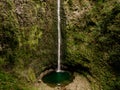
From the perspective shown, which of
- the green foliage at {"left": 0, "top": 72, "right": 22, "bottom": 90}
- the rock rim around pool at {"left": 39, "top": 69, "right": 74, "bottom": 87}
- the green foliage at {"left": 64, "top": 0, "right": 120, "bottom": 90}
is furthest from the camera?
the rock rim around pool at {"left": 39, "top": 69, "right": 74, "bottom": 87}

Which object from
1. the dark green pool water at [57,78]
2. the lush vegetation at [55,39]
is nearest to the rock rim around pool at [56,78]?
the dark green pool water at [57,78]

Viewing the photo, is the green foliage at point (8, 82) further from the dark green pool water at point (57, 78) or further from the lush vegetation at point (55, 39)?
the dark green pool water at point (57, 78)

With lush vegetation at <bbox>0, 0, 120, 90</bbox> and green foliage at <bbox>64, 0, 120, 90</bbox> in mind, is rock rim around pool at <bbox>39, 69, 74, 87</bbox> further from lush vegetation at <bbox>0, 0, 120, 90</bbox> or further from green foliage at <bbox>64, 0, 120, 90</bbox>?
green foliage at <bbox>64, 0, 120, 90</bbox>

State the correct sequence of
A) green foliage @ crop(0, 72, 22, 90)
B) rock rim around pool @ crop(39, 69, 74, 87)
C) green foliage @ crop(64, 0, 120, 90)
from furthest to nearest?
rock rim around pool @ crop(39, 69, 74, 87) → green foliage @ crop(64, 0, 120, 90) → green foliage @ crop(0, 72, 22, 90)

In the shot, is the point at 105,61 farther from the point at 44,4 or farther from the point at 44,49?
the point at 44,4

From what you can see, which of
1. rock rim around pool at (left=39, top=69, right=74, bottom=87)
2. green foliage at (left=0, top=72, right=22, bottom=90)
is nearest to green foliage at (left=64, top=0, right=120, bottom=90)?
rock rim around pool at (left=39, top=69, right=74, bottom=87)

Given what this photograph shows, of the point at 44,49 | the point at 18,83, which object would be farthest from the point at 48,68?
the point at 18,83

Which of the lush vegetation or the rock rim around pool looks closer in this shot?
the lush vegetation
